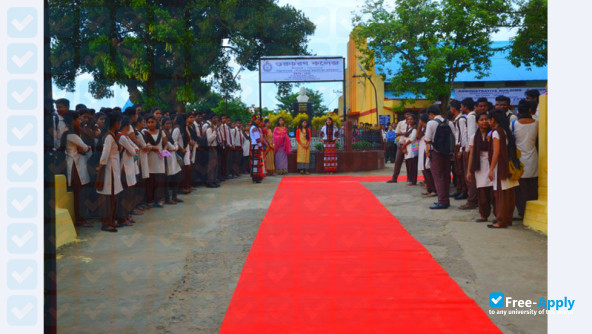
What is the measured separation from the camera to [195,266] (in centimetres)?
521

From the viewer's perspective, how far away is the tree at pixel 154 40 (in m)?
21.7

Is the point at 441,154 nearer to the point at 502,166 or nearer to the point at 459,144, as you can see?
the point at 459,144

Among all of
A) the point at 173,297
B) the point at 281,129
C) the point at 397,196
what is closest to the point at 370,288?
the point at 173,297

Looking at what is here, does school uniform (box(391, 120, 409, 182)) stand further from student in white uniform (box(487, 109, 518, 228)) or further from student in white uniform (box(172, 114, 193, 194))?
student in white uniform (box(487, 109, 518, 228))

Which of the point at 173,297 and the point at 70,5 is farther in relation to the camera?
the point at 70,5

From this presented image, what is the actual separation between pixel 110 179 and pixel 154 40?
52.9ft

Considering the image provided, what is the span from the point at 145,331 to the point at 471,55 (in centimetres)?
2461

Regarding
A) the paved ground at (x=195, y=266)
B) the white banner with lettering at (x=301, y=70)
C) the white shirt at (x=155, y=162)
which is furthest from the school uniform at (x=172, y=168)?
the white banner with lettering at (x=301, y=70)

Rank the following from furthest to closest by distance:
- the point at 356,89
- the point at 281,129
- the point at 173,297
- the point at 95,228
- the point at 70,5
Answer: the point at 356,89 → the point at 70,5 → the point at 281,129 → the point at 95,228 → the point at 173,297

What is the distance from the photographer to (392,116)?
34188mm

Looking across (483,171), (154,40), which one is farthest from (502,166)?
(154,40)

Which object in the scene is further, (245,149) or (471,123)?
(245,149)

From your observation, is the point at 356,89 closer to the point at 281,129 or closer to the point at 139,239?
the point at 281,129

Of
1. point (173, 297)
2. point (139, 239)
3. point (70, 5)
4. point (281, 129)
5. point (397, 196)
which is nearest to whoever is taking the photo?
point (173, 297)
